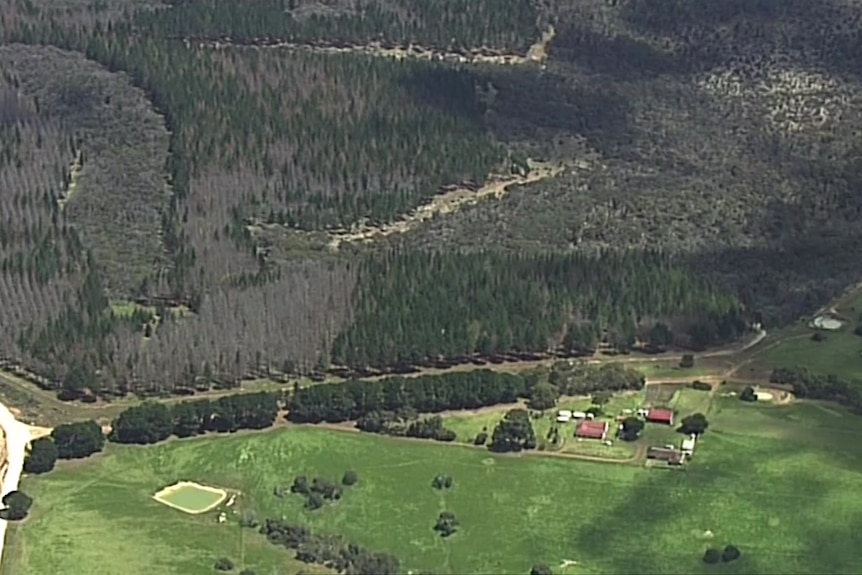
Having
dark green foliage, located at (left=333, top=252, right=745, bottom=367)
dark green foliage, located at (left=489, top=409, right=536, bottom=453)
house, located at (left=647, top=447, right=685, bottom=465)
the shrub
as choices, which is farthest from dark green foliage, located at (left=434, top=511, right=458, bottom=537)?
the shrub

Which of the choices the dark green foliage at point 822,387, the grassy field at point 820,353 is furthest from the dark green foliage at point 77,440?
the dark green foliage at point 822,387

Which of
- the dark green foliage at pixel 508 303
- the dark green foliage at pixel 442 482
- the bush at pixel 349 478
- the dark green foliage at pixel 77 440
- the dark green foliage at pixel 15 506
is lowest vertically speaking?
the dark green foliage at pixel 15 506

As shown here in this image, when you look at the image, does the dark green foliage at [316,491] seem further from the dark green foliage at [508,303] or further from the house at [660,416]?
the house at [660,416]

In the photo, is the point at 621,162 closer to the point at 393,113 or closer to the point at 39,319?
the point at 393,113

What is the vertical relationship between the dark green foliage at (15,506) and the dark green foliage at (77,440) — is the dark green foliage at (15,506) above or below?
below

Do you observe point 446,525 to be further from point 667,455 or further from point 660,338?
point 660,338

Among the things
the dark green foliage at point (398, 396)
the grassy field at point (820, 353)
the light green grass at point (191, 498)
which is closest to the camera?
the light green grass at point (191, 498)

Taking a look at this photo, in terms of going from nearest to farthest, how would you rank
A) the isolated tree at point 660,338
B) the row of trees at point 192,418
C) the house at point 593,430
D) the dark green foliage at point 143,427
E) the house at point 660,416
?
the house at point 593,430, the dark green foliage at point 143,427, the row of trees at point 192,418, the house at point 660,416, the isolated tree at point 660,338

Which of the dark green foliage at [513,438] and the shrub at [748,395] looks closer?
the dark green foliage at [513,438]

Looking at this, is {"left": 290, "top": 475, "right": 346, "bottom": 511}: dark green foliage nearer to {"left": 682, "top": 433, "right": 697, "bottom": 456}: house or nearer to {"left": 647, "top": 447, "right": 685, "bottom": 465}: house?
{"left": 647, "top": 447, "right": 685, "bottom": 465}: house

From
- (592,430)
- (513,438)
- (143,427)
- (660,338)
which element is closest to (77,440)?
(143,427)
